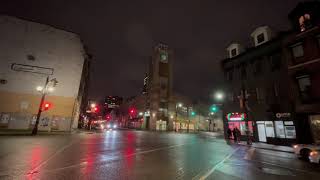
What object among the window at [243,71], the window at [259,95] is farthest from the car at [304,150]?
the window at [243,71]

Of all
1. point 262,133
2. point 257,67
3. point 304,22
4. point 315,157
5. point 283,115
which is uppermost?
point 304,22

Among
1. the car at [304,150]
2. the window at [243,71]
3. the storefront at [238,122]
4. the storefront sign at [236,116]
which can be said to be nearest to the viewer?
the car at [304,150]

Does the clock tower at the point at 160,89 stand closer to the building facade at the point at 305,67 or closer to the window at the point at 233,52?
the window at the point at 233,52

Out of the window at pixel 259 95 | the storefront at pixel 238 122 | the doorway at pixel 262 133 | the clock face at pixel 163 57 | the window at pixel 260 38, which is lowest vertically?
the doorway at pixel 262 133

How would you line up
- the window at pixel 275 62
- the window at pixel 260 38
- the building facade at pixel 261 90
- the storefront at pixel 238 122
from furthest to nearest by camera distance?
the storefront at pixel 238 122 < the window at pixel 260 38 < the window at pixel 275 62 < the building facade at pixel 261 90

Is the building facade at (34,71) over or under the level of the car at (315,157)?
over

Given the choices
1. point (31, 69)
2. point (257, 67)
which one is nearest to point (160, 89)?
point (31, 69)

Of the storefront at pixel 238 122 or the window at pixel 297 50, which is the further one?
the storefront at pixel 238 122

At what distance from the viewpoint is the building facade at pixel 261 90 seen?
21.7m

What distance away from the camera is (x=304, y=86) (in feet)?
63.6

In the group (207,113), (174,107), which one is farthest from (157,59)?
(207,113)

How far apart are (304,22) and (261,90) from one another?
9.15 m

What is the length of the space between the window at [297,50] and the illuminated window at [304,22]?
5.51 ft

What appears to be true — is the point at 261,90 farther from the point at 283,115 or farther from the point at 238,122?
the point at 238,122
